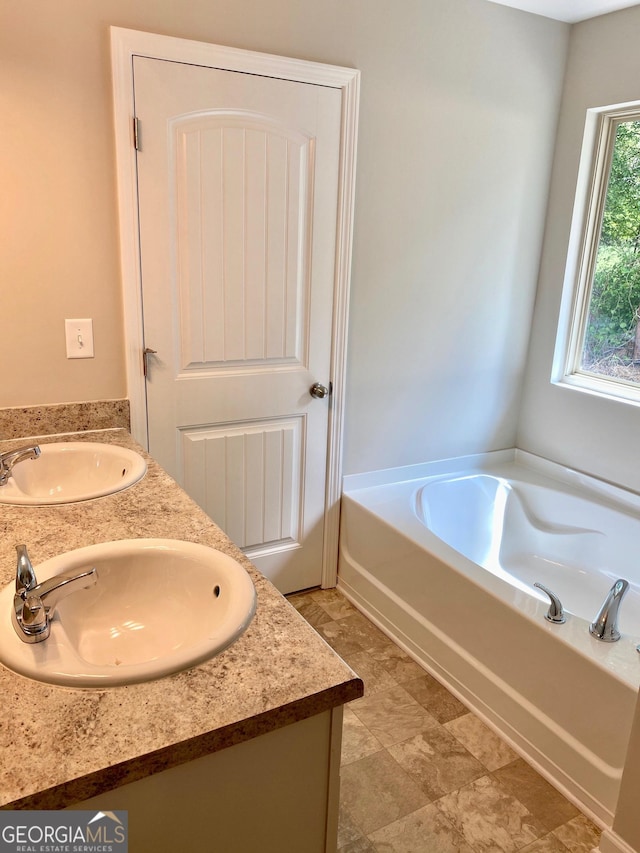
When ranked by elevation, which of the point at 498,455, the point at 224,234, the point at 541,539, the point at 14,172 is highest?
the point at 14,172

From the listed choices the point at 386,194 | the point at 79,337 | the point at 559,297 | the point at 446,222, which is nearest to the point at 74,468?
the point at 79,337

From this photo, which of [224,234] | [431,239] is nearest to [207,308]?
[224,234]

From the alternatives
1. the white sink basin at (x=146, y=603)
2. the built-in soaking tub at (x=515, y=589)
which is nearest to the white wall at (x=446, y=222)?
the built-in soaking tub at (x=515, y=589)

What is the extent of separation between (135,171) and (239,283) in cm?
50

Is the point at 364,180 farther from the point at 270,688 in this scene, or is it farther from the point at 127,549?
the point at 270,688

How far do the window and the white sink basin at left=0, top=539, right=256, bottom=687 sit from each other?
7.27 ft

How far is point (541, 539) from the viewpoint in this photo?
2.99 metres

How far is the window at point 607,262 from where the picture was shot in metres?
2.81

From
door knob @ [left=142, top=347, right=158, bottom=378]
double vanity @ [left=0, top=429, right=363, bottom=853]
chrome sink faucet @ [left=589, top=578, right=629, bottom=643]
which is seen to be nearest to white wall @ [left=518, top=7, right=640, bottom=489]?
chrome sink faucet @ [left=589, top=578, right=629, bottom=643]

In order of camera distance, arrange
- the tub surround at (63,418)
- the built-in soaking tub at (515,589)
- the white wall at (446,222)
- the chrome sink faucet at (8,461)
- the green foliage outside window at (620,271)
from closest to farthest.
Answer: the chrome sink faucet at (8,461) → the built-in soaking tub at (515,589) → the tub surround at (63,418) → the white wall at (446,222) → the green foliage outside window at (620,271)

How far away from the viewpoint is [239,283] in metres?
2.38

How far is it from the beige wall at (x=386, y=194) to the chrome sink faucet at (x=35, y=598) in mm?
1169

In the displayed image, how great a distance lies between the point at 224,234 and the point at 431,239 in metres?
0.93
